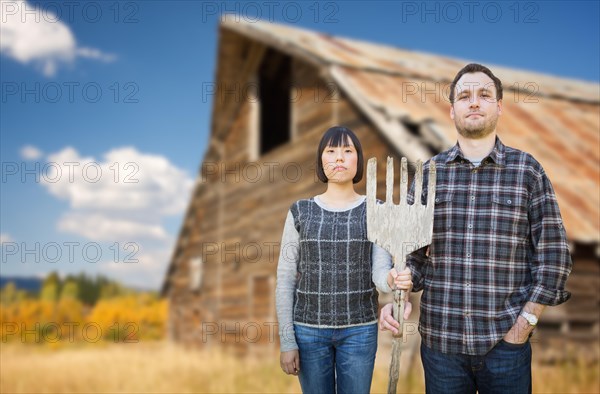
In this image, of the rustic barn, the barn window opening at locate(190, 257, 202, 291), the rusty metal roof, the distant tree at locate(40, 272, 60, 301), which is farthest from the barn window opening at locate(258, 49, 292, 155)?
the distant tree at locate(40, 272, 60, 301)

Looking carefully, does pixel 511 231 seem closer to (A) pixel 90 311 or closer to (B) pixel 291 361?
(B) pixel 291 361

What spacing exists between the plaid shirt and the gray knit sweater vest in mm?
206

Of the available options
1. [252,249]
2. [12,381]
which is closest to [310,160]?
[252,249]

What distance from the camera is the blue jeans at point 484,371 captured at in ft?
7.39

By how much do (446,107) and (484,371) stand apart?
523 cm

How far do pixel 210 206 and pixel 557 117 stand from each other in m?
6.69

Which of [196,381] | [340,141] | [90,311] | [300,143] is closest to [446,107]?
[300,143]

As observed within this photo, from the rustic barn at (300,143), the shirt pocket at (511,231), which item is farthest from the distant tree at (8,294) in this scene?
the shirt pocket at (511,231)

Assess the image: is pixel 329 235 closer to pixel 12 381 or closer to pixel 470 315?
pixel 470 315

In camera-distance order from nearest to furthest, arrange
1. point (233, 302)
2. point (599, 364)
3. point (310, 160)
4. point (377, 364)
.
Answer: point (599, 364), point (377, 364), point (310, 160), point (233, 302)

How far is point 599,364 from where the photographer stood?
592 centimetres

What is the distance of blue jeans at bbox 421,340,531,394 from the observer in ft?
7.39

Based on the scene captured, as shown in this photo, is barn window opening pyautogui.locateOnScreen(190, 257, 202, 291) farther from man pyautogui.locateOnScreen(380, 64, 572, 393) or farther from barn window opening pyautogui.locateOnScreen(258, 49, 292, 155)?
man pyautogui.locateOnScreen(380, 64, 572, 393)

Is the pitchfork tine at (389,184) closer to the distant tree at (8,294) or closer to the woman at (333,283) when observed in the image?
the woman at (333,283)
